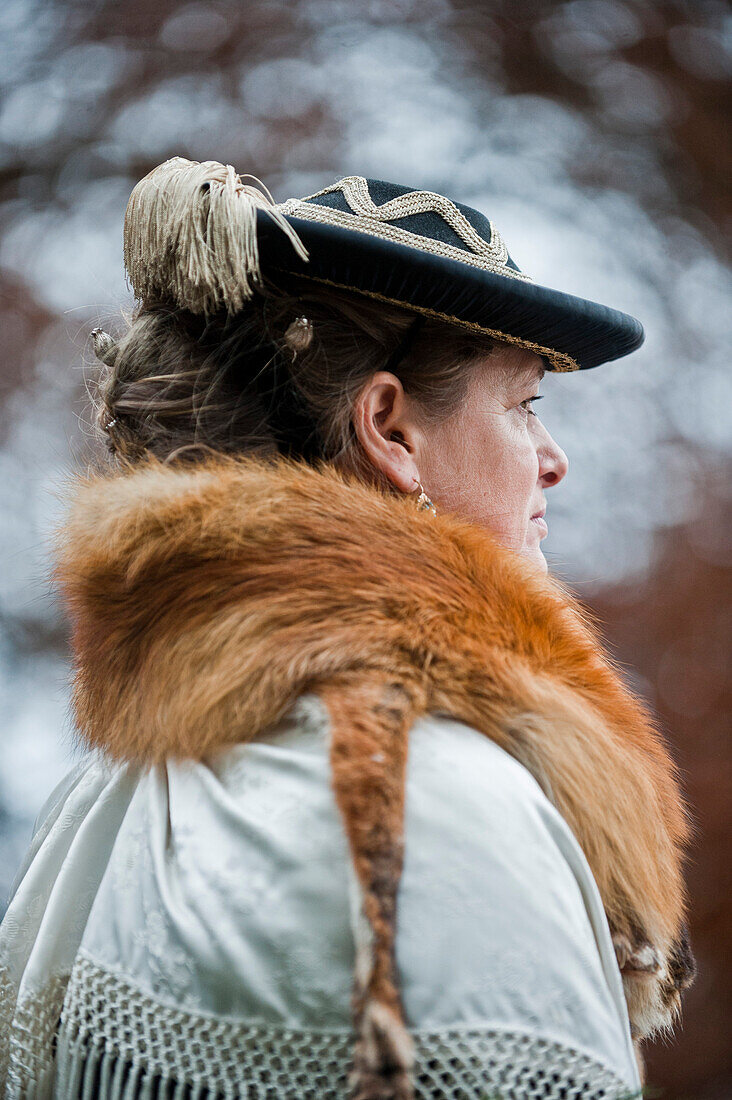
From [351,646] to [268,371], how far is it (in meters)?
0.41

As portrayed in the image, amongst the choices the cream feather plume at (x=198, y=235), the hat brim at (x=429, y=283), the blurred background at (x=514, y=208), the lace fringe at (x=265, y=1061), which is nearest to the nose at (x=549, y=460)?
the hat brim at (x=429, y=283)

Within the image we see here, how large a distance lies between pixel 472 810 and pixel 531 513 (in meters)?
0.51

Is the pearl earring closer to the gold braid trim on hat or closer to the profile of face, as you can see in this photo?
the profile of face

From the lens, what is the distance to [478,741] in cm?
66

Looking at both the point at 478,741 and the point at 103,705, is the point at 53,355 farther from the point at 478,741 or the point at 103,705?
the point at 478,741

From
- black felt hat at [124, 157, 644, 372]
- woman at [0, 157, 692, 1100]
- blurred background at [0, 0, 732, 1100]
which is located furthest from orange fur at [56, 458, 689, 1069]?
blurred background at [0, 0, 732, 1100]

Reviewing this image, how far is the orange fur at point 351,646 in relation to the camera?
0.66m

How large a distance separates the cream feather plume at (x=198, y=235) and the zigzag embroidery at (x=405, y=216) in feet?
0.22

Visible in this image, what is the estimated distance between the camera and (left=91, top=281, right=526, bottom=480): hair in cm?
91

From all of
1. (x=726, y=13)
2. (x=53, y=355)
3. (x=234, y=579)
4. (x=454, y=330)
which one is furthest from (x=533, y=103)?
(x=234, y=579)

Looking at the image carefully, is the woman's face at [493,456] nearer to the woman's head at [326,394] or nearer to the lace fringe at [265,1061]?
the woman's head at [326,394]

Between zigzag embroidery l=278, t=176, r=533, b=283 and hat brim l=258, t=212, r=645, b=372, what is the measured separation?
0.04 meters

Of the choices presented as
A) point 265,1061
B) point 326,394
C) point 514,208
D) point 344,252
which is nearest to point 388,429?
point 326,394

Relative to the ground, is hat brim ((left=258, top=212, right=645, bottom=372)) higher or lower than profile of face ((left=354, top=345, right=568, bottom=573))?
higher
